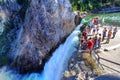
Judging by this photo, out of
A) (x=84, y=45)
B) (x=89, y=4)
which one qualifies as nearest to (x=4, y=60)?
(x=84, y=45)

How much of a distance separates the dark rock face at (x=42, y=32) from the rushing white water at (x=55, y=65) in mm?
1077

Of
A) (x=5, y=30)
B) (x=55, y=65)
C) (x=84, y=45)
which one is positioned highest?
(x=84, y=45)

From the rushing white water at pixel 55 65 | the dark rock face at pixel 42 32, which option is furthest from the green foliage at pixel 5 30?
the rushing white water at pixel 55 65

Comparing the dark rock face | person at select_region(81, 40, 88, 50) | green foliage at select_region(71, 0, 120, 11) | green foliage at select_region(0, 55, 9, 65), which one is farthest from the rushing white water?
green foliage at select_region(71, 0, 120, 11)

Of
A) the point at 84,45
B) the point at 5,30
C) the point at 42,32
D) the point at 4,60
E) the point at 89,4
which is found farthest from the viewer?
the point at 89,4

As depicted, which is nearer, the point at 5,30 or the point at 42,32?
the point at 42,32

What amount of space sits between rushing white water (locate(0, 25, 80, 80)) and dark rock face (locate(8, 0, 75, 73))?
42.4 inches

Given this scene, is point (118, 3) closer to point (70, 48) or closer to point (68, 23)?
point (68, 23)

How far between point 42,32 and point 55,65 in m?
5.88

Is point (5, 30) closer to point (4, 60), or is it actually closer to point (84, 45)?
point (4, 60)

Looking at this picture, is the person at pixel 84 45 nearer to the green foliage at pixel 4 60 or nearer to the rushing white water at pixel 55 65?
the rushing white water at pixel 55 65

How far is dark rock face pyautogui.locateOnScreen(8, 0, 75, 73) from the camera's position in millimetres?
28922

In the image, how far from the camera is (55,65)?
2484 centimetres

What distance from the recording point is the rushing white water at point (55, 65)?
22.5m
